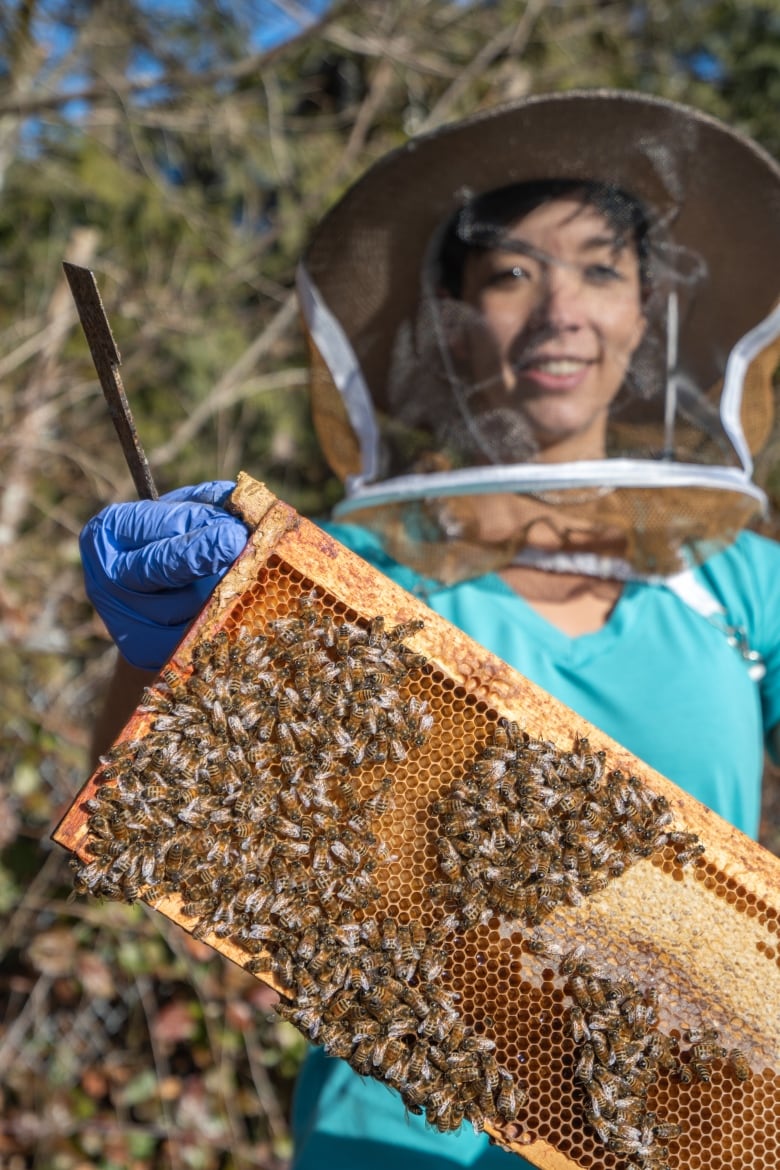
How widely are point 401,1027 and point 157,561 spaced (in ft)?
3.74

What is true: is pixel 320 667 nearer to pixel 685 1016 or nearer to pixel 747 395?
pixel 685 1016

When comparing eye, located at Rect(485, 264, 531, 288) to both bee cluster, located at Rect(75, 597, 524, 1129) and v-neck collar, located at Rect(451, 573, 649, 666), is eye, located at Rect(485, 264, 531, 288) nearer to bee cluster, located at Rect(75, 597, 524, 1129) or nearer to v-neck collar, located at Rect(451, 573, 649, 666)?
v-neck collar, located at Rect(451, 573, 649, 666)

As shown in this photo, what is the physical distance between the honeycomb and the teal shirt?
0.57m

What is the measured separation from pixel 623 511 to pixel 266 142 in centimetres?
695

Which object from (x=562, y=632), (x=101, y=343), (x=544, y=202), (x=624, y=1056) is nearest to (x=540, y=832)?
(x=624, y=1056)

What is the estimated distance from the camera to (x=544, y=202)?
291 centimetres

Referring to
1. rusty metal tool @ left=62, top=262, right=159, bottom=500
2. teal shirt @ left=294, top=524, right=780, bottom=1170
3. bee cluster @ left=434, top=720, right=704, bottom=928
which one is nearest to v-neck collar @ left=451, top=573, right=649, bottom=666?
teal shirt @ left=294, top=524, right=780, bottom=1170

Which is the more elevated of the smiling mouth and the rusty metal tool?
the smiling mouth

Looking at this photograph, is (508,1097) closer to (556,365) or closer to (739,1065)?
(739,1065)

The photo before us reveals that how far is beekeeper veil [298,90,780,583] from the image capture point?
2.80 metres

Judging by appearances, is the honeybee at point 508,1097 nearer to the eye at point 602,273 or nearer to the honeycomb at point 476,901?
the honeycomb at point 476,901

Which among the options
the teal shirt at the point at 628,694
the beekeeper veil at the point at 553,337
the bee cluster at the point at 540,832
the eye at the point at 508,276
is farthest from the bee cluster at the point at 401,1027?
the eye at the point at 508,276

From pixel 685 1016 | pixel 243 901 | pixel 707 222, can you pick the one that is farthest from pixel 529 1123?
pixel 707 222

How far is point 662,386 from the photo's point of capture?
9.95 ft
